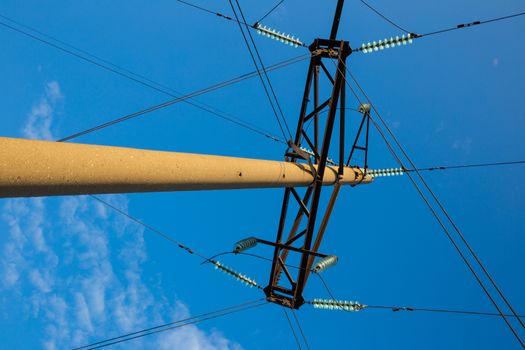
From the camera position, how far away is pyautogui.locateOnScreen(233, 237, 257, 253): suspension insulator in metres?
9.58

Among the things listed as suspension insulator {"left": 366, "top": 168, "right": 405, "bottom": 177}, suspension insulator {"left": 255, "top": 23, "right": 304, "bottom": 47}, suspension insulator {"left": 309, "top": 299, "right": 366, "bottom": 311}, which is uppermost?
suspension insulator {"left": 255, "top": 23, "right": 304, "bottom": 47}

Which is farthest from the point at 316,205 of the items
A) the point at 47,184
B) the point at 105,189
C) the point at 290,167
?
the point at 47,184

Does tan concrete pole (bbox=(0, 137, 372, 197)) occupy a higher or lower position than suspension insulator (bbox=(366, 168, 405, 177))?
lower

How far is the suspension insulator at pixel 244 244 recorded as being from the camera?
9578mm

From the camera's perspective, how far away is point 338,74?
9.24 metres

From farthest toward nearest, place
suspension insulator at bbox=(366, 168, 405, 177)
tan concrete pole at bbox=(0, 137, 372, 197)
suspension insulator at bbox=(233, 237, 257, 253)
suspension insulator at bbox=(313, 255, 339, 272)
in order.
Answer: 1. suspension insulator at bbox=(366, 168, 405, 177)
2. suspension insulator at bbox=(233, 237, 257, 253)
3. suspension insulator at bbox=(313, 255, 339, 272)
4. tan concrete pole at bbox=(0, 137, 372, 197)

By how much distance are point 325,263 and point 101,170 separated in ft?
21.7

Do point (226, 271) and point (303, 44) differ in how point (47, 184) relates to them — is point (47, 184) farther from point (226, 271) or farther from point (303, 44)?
point (303, 44)

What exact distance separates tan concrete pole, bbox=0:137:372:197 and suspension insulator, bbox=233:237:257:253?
14.3ft

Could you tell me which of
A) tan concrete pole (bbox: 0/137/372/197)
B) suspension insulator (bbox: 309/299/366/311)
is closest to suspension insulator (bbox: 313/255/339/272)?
suspension insulator (bbox: 309/299/366/311)

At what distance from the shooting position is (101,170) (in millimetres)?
3334

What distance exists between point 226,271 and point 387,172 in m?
8.41

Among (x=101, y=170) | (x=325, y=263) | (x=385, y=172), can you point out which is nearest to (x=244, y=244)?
(x=325, y=263)

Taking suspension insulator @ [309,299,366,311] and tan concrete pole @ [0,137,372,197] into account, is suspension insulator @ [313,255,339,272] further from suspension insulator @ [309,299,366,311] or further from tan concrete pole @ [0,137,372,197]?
tan concrete pole @ [0,137,372,197]
